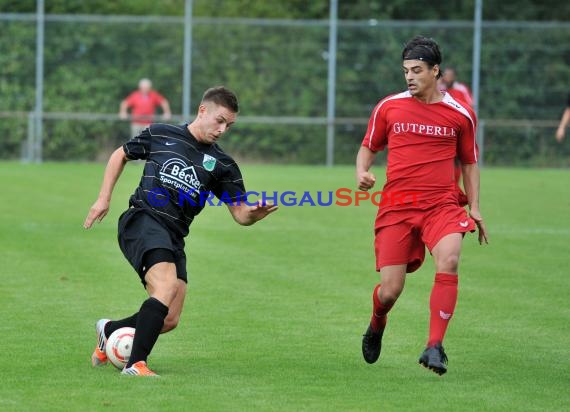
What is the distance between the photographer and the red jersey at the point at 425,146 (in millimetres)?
7582

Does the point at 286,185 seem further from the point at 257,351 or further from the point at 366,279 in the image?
the point at 257,351

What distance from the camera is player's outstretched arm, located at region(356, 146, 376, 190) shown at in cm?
745

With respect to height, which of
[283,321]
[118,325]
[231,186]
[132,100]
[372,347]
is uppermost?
[231,186]

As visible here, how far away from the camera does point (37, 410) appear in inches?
244

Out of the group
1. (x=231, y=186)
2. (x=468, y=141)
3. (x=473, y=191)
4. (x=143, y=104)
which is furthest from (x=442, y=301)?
(x=143, y=104)

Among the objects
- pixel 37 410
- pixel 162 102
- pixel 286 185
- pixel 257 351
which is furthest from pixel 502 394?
pixel 162 102

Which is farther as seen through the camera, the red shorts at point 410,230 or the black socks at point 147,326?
the red shorts at point 410,230

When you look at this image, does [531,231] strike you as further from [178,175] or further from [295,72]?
[295,72]

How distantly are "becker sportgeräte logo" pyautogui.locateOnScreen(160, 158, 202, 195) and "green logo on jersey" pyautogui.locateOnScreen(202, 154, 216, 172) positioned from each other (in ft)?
0.26

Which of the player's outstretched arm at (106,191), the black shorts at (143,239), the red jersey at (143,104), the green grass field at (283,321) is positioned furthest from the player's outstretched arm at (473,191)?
the red jersey at (143,104)

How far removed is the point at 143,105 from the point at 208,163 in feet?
68.7

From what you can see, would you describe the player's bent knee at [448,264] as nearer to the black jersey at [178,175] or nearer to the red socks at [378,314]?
the red socks at [378,314]

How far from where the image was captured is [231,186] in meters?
7.55

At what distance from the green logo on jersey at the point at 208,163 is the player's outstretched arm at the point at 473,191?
153cm
